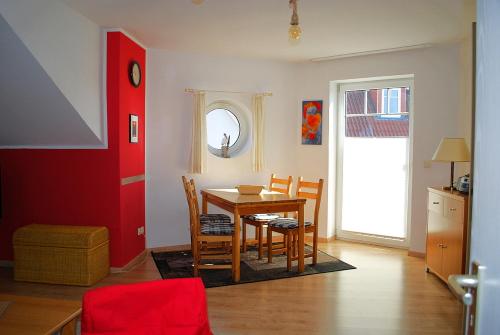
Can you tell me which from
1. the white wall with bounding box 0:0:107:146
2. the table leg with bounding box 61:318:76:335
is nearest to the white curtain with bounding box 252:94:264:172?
the white wall with bounding box 0:0:107:146

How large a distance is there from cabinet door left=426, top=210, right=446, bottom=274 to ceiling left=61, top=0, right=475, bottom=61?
1.76m

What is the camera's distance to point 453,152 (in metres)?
3.73

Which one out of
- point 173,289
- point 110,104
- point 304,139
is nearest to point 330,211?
point 304,139

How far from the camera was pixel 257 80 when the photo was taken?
5.29 meters

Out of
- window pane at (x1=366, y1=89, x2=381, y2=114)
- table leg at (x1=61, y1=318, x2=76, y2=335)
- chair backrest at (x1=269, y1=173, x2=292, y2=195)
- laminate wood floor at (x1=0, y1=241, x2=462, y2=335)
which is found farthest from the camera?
window pane at (x1=366, y1=89, x2=381, y2=114)

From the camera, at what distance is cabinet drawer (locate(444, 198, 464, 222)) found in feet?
11.3

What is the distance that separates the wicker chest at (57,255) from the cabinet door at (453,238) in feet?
10.1

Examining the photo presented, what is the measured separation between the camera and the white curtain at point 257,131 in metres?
5.21

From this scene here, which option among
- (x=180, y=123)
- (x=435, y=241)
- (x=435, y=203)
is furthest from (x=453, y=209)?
(x=180, y=123)

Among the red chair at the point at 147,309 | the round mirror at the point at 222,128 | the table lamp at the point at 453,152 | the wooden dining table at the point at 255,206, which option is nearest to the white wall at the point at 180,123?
the round mirror at the point at 222,128

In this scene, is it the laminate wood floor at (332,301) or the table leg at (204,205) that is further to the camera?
the table leg at (204,205)

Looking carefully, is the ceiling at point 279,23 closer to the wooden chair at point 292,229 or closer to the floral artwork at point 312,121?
the floral artwork at point 312,121

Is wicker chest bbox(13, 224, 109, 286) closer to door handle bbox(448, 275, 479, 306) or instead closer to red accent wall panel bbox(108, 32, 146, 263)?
red accent wall panel bbox(108, 32, 146, 263)

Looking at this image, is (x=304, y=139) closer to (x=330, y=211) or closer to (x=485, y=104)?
(x=330, y=211)
